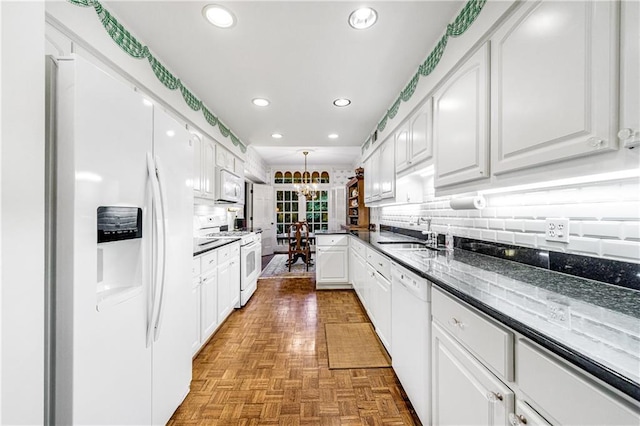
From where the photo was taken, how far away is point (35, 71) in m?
0.76

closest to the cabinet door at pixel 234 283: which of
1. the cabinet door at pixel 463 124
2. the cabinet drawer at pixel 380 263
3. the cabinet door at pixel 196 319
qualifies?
the cabinet door at pixel 196 319

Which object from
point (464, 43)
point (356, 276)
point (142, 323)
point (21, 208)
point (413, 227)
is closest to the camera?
point (21, 208)

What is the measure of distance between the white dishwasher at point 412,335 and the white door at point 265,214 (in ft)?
17.7

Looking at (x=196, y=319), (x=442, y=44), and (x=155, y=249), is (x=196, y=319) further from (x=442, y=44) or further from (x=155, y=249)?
(x=442, y=44)

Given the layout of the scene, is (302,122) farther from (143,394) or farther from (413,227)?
(143,394)

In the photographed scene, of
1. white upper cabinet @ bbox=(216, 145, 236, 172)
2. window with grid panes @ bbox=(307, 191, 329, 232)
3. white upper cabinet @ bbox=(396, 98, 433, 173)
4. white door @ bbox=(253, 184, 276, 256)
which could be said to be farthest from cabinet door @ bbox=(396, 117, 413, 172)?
window with grid panes @ bbox=(307, 191, 329, 232)

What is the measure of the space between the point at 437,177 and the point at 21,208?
2.01 meters

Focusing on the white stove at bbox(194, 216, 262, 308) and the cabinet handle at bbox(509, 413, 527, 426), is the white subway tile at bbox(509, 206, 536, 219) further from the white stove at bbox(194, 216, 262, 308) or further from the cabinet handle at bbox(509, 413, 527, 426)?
the white stove at bbox(194, 216, 262, 308)

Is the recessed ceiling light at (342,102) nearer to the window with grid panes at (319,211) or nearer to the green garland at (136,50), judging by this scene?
the green garland at (136,50)

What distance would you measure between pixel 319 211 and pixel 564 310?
7189 mm

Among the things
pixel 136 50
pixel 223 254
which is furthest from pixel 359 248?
pixel 136 50

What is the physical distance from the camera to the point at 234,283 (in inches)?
124

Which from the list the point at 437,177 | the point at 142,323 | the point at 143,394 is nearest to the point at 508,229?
the point at 437,177

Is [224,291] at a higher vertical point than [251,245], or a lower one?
lower
